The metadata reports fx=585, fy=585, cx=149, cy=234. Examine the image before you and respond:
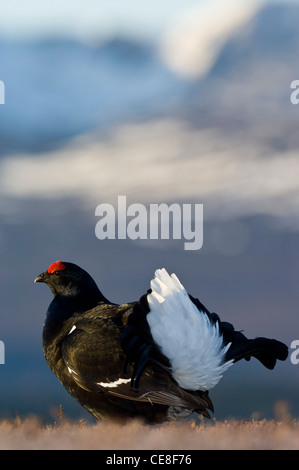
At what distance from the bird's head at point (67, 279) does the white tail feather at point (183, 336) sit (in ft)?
4.10

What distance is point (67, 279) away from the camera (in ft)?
25.8

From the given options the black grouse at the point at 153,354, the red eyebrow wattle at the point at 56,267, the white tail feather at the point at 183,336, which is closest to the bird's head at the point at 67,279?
the red eyebrow wattle at the point at 56,267

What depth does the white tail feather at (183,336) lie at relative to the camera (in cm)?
657

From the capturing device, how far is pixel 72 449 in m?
6.10

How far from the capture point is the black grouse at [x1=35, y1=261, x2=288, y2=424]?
21.4ft

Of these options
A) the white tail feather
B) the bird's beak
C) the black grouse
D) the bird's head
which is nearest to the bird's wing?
the black grouse

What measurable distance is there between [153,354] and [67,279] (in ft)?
6.26

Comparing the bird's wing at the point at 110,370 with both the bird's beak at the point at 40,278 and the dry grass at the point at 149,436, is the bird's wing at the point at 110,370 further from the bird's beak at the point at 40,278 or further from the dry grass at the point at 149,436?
the bird's beak at the point at 40,278

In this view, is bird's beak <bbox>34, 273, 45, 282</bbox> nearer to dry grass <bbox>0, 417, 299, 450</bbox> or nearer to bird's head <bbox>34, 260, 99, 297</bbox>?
bird's head <bbox>34, 260, 99, 297</bbox>

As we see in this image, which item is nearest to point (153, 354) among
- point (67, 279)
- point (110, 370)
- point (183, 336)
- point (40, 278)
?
point (183, 336)

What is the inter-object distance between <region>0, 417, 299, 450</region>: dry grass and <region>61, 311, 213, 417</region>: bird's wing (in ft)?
1.09

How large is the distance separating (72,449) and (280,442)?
7.40 feet
